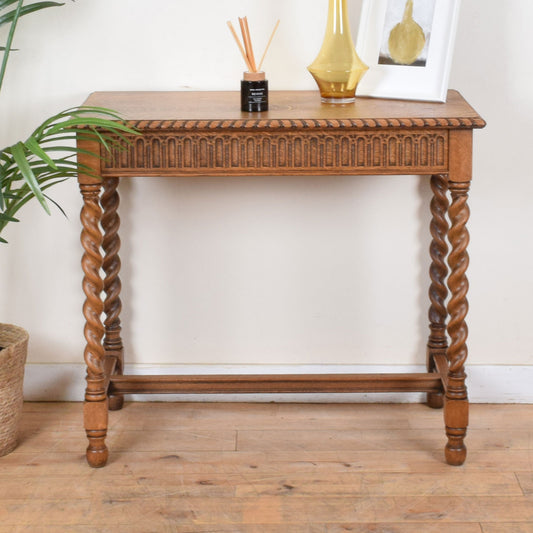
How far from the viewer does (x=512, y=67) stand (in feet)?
8.95

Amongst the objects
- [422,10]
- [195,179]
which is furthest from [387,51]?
[195,179]

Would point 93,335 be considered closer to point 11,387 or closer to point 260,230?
point 11,387

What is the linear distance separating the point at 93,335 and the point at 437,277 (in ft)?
3.66

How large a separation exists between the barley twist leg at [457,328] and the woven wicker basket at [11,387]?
1.28 metres

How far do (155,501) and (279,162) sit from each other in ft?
3.23

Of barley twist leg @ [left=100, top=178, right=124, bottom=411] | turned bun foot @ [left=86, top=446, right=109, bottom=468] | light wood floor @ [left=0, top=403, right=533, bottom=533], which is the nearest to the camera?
light wood floor @ [left=0, top=403, right=533, bottom=533]

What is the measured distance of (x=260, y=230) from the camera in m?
2.87

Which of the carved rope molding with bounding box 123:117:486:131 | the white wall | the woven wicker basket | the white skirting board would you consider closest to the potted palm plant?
the woven wicker basket

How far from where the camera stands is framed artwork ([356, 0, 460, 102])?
247 cm

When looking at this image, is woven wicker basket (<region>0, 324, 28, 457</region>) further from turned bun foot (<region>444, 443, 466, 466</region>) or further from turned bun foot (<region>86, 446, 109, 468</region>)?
turned bun foot (<region>444, 443, 466, 466</region>)

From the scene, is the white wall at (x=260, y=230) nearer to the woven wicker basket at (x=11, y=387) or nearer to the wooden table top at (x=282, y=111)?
the wooden table top at (x=282, y=111)

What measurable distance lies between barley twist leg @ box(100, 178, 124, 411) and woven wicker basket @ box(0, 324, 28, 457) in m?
0.30

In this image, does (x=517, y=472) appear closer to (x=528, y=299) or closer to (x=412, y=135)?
(x=528, y=299)

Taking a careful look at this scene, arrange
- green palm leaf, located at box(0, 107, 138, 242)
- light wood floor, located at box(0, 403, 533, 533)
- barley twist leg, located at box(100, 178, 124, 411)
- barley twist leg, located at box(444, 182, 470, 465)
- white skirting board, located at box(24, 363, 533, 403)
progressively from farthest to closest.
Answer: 1. white skirting board, located at box(24, 363, 533, 403)
2. barley twist leg, located at box(100, 178, 124, 411)
3. barley twist leg, located at box(444, 182, 470, 465)
4. light wood floor, located at box(0, 403, 533, 533)
5. green palm leaf, located at box(0, 107, 138, 242)
